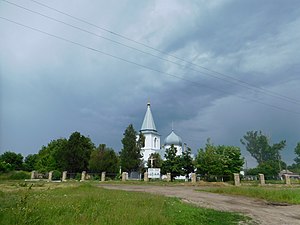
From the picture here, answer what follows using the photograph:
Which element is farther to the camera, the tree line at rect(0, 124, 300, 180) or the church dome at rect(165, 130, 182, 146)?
the church dome at rect(165, 130, 182, 146)

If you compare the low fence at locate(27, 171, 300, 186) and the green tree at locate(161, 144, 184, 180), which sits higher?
the green tree at locate(161, 144, 184, 180)

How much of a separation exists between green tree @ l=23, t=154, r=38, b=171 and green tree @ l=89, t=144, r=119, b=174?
21.2 meters

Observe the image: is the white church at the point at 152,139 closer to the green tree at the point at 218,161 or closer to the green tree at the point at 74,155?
the green tree at the point at 74,155

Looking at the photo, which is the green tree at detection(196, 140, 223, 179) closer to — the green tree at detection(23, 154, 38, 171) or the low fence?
the low fence

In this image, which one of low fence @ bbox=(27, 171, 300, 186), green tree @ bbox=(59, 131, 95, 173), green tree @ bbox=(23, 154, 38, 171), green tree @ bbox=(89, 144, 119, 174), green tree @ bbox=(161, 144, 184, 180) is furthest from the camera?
green tree @ bbox=(23, 154, 38, 171)

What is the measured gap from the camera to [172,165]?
38.1 m

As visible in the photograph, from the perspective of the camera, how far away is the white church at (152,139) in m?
66.0

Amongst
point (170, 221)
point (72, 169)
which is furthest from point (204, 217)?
point (72, 169)

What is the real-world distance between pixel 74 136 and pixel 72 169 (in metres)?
5.51

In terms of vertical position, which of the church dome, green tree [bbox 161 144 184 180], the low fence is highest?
the church dome

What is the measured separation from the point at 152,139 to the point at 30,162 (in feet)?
96.5

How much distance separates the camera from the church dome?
65.9 metres

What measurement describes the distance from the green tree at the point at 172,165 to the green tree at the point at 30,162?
32.4 m

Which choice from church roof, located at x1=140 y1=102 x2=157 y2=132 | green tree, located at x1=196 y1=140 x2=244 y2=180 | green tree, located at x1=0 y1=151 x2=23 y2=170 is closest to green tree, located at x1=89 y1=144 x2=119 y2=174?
green tree, located at x1=196 y1=140 x2=244 y2=180
